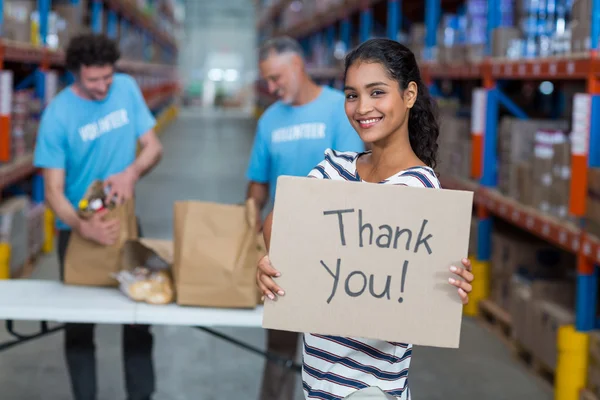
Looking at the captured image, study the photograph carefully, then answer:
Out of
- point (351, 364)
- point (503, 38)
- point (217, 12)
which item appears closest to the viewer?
point (351, 364)

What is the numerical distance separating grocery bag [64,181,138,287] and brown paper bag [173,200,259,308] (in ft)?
1.08

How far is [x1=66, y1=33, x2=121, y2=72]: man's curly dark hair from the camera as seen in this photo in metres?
A: 3.27

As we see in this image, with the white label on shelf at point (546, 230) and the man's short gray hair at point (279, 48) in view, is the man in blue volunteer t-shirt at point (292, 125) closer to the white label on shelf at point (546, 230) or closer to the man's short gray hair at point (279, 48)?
the man's short gray hair at point (279, 48)

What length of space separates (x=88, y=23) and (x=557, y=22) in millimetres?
6509

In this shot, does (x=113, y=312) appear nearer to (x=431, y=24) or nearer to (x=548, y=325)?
(x=548, y=325)

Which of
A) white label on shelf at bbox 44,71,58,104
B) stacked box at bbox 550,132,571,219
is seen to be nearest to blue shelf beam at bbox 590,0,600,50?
stacked box at bbox 550,132,571,219

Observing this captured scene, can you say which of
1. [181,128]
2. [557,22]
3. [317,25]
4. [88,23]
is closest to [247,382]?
[557,22]

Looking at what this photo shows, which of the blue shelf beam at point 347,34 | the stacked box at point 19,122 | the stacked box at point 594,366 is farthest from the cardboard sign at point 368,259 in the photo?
the blue shelf beam at point 347,34

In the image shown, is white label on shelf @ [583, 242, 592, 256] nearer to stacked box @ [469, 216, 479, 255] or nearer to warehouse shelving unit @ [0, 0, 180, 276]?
stacked box @ [469, 216, 479, 255]

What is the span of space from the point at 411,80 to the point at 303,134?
1.30 metres

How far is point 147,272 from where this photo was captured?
3057 mm

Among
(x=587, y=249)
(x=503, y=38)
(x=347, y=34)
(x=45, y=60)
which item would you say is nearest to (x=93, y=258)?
(x=587, y=249)

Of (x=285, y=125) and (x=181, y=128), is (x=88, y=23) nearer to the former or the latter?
(x=285, y=125)

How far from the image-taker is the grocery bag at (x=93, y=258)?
3.13 metres
